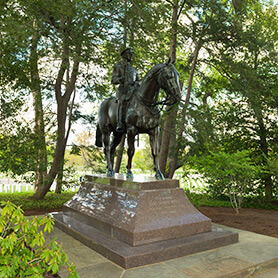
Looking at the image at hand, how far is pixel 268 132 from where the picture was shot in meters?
11.6

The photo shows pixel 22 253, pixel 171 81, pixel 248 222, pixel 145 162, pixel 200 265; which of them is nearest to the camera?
pixel 22 253

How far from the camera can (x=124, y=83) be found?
6.11 meters

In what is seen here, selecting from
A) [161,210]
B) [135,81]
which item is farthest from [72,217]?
[135,81]

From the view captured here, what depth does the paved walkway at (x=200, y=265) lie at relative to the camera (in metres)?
3.56

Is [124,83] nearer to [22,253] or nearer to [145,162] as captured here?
[22,253]

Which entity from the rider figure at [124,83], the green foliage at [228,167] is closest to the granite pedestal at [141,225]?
the rider figure at [124,83]

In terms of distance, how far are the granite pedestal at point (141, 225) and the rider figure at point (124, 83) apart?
1.43 meters

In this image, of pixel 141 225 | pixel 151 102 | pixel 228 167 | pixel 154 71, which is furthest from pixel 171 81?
pixel 228 167

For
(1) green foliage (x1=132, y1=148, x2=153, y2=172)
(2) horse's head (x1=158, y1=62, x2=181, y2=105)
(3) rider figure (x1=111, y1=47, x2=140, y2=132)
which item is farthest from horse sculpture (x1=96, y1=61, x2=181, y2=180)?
(1) green foliage (x1=132, y1=148, x2=153, y2=172)

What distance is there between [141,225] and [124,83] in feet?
10.5

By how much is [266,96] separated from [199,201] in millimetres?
5908

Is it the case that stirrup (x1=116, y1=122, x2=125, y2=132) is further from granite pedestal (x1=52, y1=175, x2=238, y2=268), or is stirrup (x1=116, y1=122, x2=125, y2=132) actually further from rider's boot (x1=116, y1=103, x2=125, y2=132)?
granite pedestal (x1=52, y1=175, x2=238, y2=268)

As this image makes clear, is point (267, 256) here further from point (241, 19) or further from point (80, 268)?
point (241, 19)

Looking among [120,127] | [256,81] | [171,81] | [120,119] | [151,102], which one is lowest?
[120,127]
